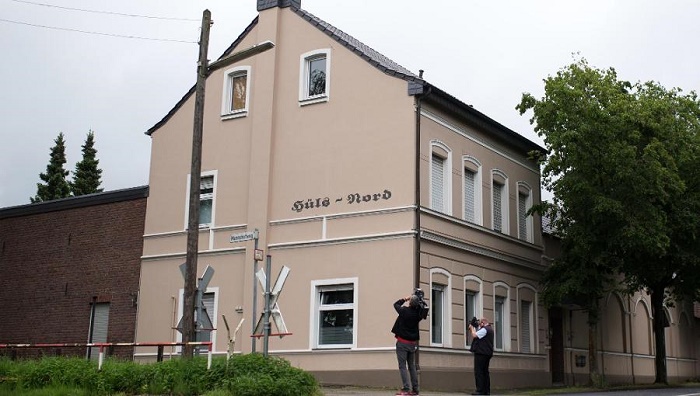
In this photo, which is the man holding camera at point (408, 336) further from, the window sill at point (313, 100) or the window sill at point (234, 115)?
the window sill at point (234, 115)

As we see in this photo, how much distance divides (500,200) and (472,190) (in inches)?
77.9

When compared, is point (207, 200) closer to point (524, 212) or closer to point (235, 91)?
point (235, 91)

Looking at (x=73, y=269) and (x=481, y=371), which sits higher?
(x=73, y=269)

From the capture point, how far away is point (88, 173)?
6078 cm

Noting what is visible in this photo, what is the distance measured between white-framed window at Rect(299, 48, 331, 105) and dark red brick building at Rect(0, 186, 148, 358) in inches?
261

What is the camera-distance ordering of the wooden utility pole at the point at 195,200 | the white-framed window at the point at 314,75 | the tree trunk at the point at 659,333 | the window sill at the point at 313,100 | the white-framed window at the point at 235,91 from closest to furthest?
the wooden utility pole at the point at 195,200
the window sill at the point at 313,100
the white-framed window at the point at 314,75
the white-framed window at the point at 235,91
the tree trunk at the point at 659,333

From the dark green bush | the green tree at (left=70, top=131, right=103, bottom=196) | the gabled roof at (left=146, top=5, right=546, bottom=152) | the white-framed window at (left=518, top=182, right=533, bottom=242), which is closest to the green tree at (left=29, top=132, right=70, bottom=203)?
the green tree at (left=70, top=131, right=103, bottom=196)

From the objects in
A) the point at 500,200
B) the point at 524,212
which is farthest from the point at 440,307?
the point at 524,212

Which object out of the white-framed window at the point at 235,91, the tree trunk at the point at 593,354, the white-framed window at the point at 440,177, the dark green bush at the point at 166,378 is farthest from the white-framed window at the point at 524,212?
the dark green bush at the point at 166,378

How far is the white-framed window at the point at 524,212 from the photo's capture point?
29.4 meters

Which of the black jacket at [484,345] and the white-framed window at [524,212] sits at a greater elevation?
the white-framed window at [524,212]

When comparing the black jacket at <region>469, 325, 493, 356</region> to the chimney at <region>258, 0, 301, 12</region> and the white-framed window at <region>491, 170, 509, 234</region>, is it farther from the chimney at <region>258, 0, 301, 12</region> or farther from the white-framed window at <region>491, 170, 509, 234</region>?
the chimney at <region>258, 0, 301, 12</region>

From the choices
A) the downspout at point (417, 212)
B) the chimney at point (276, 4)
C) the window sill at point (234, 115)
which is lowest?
the downspout at point (417, 212)

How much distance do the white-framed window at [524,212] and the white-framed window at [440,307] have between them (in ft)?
19.6
